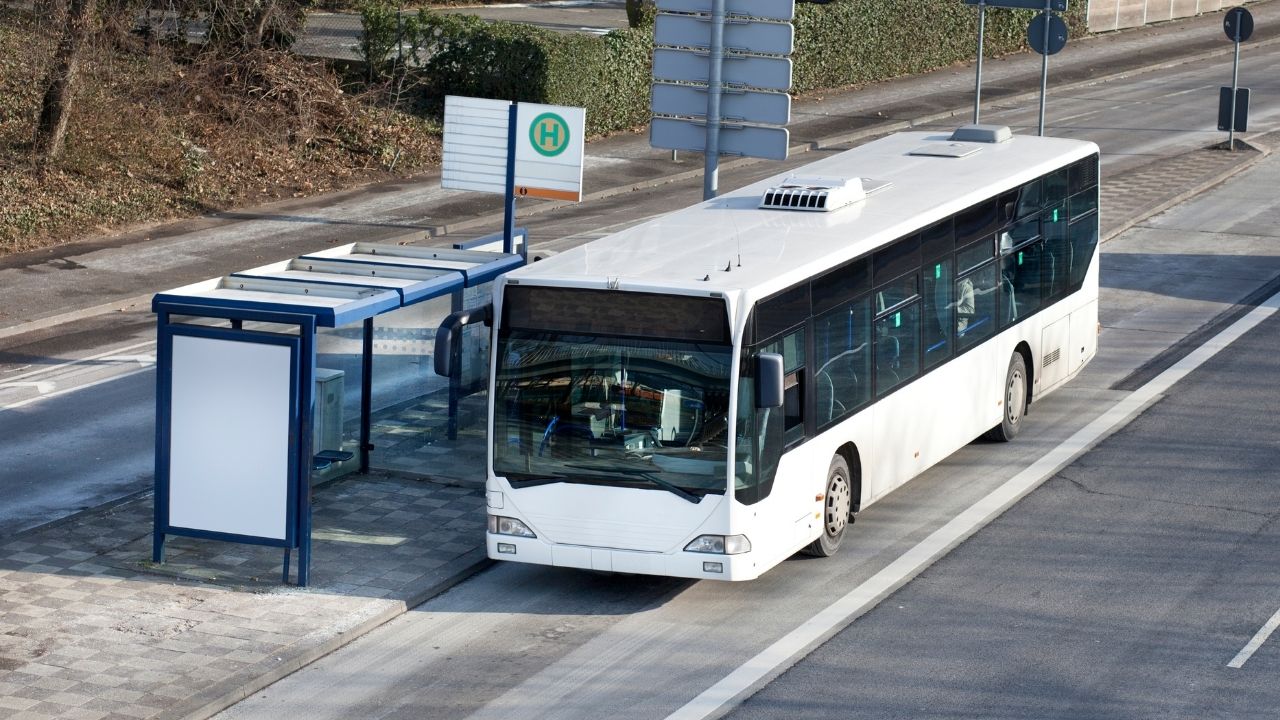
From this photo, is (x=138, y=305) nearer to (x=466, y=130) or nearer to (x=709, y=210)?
(x=466, y=130)

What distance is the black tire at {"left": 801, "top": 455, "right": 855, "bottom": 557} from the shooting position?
12.6m

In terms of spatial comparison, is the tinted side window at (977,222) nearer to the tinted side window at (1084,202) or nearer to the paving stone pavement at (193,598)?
the tinted side window at (1084,202)

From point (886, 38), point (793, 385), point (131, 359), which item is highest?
point (886, 38)

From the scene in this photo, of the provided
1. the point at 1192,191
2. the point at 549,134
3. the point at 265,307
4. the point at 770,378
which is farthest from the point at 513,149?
the point at 1192,191

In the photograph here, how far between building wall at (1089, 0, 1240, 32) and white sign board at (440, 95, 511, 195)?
35.6 metres

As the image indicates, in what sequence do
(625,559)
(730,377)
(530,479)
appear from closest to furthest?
(730,377), (625,559), (530,479)

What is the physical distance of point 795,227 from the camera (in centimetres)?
1327

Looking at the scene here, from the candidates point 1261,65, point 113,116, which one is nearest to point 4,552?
point 113,116

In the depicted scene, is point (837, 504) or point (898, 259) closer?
point (837, 504)

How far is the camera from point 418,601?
11.9 m

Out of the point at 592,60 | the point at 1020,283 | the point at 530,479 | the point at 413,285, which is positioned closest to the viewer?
the point at 530,479

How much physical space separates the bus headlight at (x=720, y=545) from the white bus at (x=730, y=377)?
0.01m

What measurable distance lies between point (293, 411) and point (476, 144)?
5424 mm

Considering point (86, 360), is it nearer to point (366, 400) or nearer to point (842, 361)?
point (366, 400)
